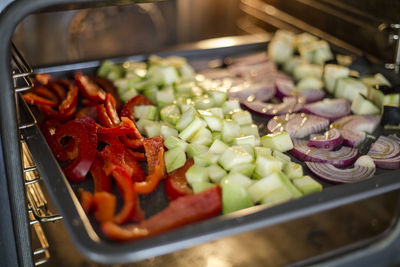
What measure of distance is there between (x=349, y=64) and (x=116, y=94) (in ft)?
3.71

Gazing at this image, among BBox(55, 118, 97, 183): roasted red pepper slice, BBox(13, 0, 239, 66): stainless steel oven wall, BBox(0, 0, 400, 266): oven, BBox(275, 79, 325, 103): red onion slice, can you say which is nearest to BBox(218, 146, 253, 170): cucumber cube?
BBox(0, 0, 400, 266): oven

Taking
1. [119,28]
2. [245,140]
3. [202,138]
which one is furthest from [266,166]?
[119,28]

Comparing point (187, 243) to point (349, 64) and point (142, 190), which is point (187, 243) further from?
point (349, 64)

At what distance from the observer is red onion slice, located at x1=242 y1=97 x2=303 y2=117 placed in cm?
189

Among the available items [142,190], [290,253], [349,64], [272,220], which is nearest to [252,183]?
[272,220]

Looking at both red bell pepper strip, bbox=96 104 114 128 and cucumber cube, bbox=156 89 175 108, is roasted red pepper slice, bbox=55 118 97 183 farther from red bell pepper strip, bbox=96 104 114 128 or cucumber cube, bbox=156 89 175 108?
cucumber cube, bbox=156 89 175 108

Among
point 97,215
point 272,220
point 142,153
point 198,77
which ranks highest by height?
point 198,77

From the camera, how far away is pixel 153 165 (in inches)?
58.8

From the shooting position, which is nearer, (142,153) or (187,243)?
(187,243)

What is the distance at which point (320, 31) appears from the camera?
2518mm

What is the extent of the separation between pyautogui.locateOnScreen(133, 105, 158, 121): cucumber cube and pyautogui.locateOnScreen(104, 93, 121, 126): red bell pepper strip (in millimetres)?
91

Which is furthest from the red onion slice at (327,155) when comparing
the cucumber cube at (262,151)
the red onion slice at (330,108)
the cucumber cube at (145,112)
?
the cucumber cube at (145,112)

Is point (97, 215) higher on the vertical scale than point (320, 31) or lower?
lower

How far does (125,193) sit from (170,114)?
1.69 feet
